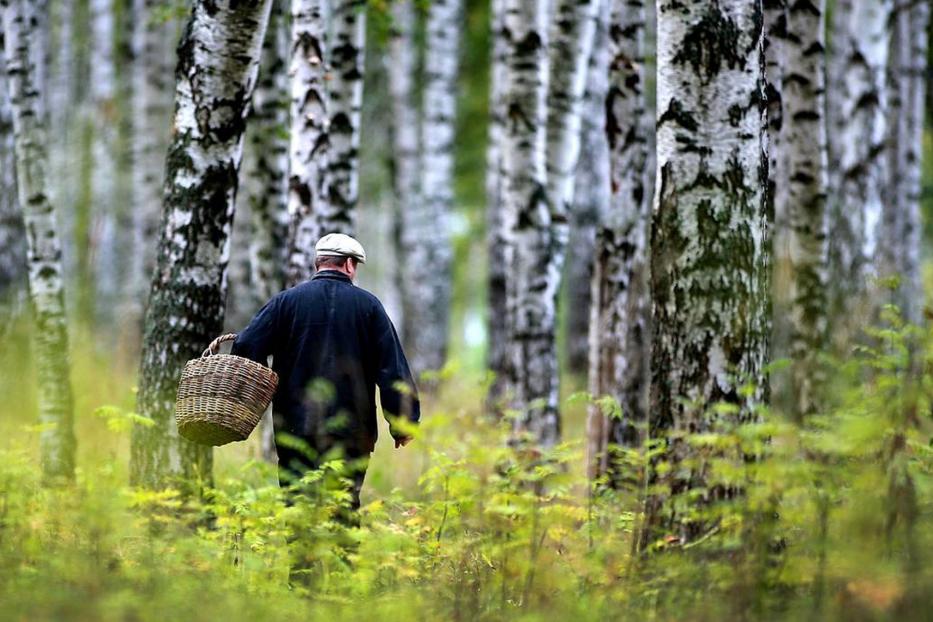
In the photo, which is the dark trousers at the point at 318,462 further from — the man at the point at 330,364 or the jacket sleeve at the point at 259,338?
the jacket sleeve at the point at 259,338

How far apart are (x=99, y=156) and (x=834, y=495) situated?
2300 centimetres

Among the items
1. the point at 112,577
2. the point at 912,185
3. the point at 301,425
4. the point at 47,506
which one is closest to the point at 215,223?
the point at 301,425

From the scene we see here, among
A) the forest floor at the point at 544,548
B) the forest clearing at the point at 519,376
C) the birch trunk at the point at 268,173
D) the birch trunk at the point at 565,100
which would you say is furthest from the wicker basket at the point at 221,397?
the birch trunk at the point at 268,173

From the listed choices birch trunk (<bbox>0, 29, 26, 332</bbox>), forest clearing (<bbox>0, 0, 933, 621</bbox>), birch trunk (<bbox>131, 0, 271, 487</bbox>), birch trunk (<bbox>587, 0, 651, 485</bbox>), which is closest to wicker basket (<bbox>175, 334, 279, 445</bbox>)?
forest clearing (<bbox>0, 0, 933, 621</bbox>)

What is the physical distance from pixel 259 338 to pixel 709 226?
9.65 ft

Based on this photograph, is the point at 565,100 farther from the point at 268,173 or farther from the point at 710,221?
the point at 710,221

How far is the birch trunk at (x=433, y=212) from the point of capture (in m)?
18.5

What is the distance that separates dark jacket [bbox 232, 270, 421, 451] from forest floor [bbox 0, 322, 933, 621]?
0.59 metres

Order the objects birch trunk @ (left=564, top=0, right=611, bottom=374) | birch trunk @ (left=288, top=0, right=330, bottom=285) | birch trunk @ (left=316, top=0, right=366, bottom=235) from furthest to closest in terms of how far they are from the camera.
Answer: birch trunk @ (left=564, top=0, right=611, bottom=374)
birch trunk @ (left=316, top=0, right=366, bottom=235)
birch trunk @ (left=288, top=0, right=330, bottom=285)

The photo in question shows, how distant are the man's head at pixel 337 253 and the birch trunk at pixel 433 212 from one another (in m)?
11.1

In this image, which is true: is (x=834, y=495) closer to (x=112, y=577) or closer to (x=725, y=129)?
(x=725, y=129)

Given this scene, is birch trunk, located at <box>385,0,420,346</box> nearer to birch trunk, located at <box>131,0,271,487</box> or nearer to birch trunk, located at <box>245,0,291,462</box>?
birch trunk, located at <box>245,0,291,462</box>

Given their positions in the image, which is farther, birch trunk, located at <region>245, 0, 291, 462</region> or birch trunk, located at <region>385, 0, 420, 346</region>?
birch trunk, located at <region>385, 0, 420, 346</region>

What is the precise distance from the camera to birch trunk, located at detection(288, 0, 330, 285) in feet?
34.5
